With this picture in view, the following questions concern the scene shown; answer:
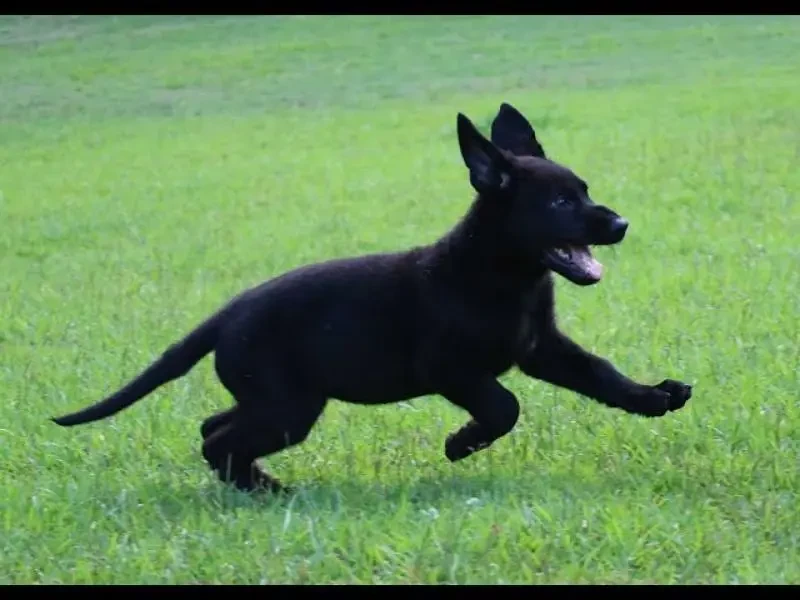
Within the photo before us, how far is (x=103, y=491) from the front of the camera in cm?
567

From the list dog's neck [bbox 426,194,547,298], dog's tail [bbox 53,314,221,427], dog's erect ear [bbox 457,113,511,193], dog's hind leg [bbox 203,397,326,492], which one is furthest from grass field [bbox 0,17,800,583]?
dog's erect ear [bbox 457,113,511,193]

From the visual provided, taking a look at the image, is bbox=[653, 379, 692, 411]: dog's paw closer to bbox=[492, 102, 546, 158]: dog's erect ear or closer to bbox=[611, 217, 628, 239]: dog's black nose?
bbox=[611, 217, 628, 239]: dog's black nose

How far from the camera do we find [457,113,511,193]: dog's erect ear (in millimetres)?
5598

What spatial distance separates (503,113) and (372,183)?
8.74 meters

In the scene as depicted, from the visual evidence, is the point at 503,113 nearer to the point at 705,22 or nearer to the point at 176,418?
the point at 176,418

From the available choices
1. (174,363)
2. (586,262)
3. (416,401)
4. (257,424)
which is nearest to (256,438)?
(257,424)

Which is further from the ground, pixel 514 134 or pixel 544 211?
pixel 514 134

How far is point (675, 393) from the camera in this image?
5656mm

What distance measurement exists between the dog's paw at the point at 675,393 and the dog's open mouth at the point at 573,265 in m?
0.50

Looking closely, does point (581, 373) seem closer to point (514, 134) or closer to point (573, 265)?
point (573, 265)

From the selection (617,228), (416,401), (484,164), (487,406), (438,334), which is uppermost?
(484,164)

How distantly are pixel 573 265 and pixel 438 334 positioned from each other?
0.58m

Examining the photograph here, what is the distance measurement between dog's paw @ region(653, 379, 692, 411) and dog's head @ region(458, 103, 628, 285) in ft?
1.64

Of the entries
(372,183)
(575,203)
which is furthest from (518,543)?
(372,183)
